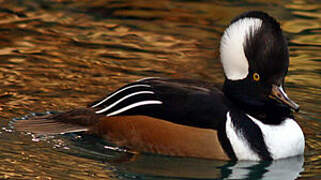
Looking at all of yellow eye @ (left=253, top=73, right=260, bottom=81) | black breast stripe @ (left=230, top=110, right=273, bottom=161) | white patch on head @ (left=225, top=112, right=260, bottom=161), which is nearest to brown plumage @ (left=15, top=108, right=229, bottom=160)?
white patch on head @ (left=225, top=112, right=260, bottom=161)

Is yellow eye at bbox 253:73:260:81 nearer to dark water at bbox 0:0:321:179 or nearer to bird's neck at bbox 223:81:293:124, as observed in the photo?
bird's neck at bbox 223:81:293:124

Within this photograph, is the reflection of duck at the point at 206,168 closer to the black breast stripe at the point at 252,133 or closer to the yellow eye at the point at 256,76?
the black breast stripe at the point at 252,133

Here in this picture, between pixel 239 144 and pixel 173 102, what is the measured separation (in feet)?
2.31

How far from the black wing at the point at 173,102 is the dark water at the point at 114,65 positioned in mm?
372

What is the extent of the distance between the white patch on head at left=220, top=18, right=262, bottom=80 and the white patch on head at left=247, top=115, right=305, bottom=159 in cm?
51

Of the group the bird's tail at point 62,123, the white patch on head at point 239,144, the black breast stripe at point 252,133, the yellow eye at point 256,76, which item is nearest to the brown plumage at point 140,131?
the bird's tail at point 62,123

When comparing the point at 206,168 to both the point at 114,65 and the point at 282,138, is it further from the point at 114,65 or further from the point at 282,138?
the point at 114,65

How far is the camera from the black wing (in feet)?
22.0

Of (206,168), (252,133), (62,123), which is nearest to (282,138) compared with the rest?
(252,133)

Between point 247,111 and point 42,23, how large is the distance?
529 cm

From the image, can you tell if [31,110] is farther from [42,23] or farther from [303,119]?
[42,23]

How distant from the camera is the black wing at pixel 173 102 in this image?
671 cm

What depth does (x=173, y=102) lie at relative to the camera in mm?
6797

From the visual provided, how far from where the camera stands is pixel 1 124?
7371mm
